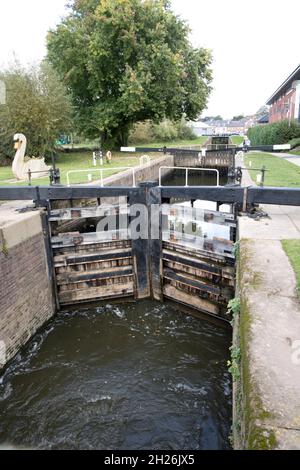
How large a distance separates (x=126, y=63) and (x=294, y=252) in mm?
18722

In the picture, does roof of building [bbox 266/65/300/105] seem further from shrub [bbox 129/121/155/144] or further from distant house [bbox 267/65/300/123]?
shrub [bbox 129/121/155/144]

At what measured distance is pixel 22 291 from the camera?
6.34m

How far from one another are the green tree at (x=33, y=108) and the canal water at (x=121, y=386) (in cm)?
1402

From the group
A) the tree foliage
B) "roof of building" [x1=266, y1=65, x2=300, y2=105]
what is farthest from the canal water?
"roof of building" [x1=266, y1=65, x2=300, y2=105]

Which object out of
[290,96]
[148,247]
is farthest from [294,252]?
[290,96]

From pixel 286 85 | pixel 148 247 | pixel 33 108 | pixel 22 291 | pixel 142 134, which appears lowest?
pixel 22 291

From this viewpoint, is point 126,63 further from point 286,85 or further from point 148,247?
point 286,85

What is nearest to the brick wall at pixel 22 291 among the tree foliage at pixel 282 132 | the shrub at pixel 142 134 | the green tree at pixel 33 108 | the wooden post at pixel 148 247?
the wooden post at pixel 148 247

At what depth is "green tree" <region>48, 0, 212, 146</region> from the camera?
18.9m

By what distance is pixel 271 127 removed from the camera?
2664 centimetres

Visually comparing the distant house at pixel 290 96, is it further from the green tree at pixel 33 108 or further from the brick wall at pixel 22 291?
the brick wall at pixel 22 291
